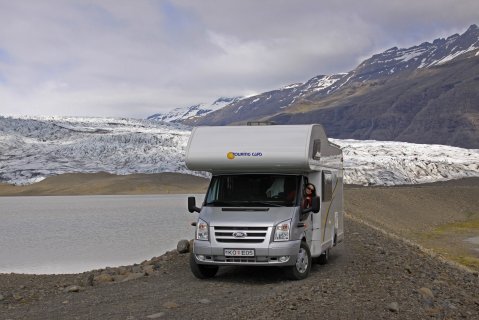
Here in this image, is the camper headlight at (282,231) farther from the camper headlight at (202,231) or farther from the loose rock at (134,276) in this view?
the loose rock at (134,276)

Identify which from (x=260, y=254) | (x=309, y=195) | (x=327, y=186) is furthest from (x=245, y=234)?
(x=327, y=186)

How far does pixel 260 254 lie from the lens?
12.8 meters

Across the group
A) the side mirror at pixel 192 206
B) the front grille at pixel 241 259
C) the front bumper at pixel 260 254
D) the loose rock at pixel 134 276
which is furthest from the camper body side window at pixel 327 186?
the loose rock at pixel 134 276

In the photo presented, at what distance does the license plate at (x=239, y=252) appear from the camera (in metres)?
12.8

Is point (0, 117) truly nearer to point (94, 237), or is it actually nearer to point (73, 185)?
point (73, 185)

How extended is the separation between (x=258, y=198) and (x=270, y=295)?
2.79 m

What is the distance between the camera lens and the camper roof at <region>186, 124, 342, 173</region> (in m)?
13.3

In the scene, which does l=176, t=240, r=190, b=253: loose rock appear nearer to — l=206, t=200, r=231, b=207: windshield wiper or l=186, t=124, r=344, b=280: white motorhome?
l=186, t=124, r=344, b=280: white motorhome

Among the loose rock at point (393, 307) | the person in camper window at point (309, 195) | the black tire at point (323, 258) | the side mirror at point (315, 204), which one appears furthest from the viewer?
the black tire at point (323, 258)

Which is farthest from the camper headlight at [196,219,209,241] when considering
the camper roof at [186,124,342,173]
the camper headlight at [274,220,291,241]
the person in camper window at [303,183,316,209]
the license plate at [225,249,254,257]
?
the person in camper window at [303,183,316,209]

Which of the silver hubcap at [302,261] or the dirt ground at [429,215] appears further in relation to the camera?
the dirt ground at [429,215]

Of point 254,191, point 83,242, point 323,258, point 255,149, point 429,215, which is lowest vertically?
point 429,215

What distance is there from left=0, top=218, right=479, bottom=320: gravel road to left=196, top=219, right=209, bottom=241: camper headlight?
3.19 feet

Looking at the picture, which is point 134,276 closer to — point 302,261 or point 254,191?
point 254,191
